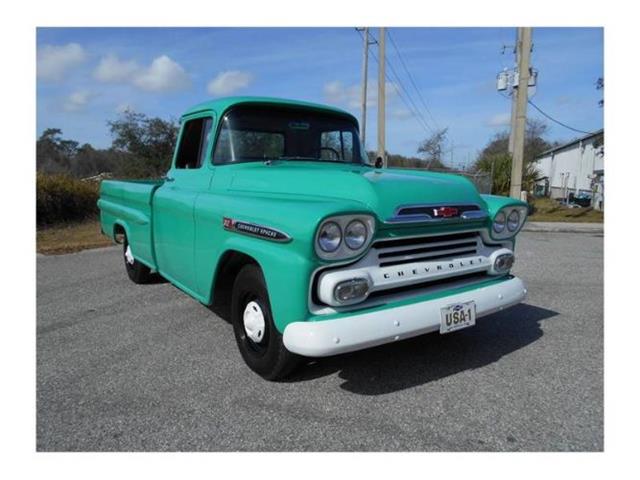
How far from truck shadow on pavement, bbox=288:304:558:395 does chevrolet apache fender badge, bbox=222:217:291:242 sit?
0.99 meters

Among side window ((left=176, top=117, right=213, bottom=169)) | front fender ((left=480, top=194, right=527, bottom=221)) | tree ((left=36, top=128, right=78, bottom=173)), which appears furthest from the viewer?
tree ((left=36, top=128, right=78, bottom=173))

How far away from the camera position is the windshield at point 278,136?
3.69 meters

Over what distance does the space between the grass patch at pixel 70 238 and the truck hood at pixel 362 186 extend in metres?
6.31

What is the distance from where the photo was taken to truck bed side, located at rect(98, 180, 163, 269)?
454 centimetres

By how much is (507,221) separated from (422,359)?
119 cm

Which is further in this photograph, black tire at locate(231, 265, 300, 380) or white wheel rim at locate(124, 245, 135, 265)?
white wheel rim at locate(124, 245, 135, 265)

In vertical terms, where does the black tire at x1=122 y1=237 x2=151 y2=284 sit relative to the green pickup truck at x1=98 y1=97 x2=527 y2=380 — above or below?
below

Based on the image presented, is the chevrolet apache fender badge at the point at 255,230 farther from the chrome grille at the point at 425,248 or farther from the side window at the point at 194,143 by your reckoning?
the side window at the point at 194,143

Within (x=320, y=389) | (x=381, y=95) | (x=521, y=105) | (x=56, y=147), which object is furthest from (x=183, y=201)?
(x=56, y=147)

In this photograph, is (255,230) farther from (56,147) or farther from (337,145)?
(56,147)

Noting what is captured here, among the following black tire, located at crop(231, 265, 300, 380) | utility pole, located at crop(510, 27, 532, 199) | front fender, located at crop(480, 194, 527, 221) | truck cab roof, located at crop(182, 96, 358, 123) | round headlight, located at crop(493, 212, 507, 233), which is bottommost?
black tire, located at crop(231, 265, 300, 380)

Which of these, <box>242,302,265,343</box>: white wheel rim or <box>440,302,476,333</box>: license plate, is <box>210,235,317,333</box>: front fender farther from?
<box>440,302,476,333</box>: license plate

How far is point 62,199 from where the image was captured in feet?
39.5

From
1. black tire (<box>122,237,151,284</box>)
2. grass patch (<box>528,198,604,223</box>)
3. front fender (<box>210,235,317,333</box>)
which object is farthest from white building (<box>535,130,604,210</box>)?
front fender (<box>210,235,317,333</box>)
